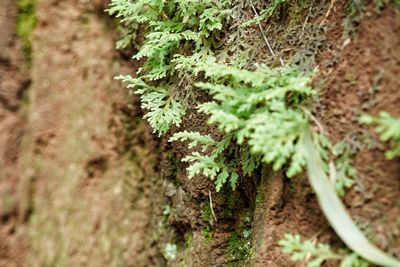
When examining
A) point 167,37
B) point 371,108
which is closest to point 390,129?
point 371,108

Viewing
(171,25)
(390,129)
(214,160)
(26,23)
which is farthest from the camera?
(26,23)

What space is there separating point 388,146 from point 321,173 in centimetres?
26

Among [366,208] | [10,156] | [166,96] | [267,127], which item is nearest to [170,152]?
[166,96]

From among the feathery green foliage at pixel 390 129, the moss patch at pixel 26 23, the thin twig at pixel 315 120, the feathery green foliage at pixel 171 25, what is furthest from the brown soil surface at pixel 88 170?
the feathery green foliage at pixel 390 129

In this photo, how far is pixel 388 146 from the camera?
1523 millimetres

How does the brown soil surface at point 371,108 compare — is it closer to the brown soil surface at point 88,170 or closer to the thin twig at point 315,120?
the thin twig at point 315,120

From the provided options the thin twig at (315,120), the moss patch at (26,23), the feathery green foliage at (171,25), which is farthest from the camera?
the moss patch at (26,23)

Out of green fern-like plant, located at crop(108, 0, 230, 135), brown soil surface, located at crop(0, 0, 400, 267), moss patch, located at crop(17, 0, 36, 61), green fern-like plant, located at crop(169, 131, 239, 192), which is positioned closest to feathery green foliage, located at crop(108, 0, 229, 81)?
green fern-like plant, located at crop(108, 0, 230, 135)

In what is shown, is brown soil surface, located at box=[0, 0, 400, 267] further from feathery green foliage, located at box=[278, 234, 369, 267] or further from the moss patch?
feathery green foliage, located at box=[278, 234, 369, 267]

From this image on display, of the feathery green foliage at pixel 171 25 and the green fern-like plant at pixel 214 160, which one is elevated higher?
the feathery green foliage at pixel 171 25

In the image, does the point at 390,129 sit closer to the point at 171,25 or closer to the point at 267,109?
the point at 267,109

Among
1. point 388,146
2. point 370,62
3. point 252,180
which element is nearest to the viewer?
point 388,146

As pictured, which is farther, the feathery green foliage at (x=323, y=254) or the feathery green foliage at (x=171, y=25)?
the feathery green foliage at (x=171, y=25)

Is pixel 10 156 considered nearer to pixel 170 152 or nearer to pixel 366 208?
pixel 170 152
